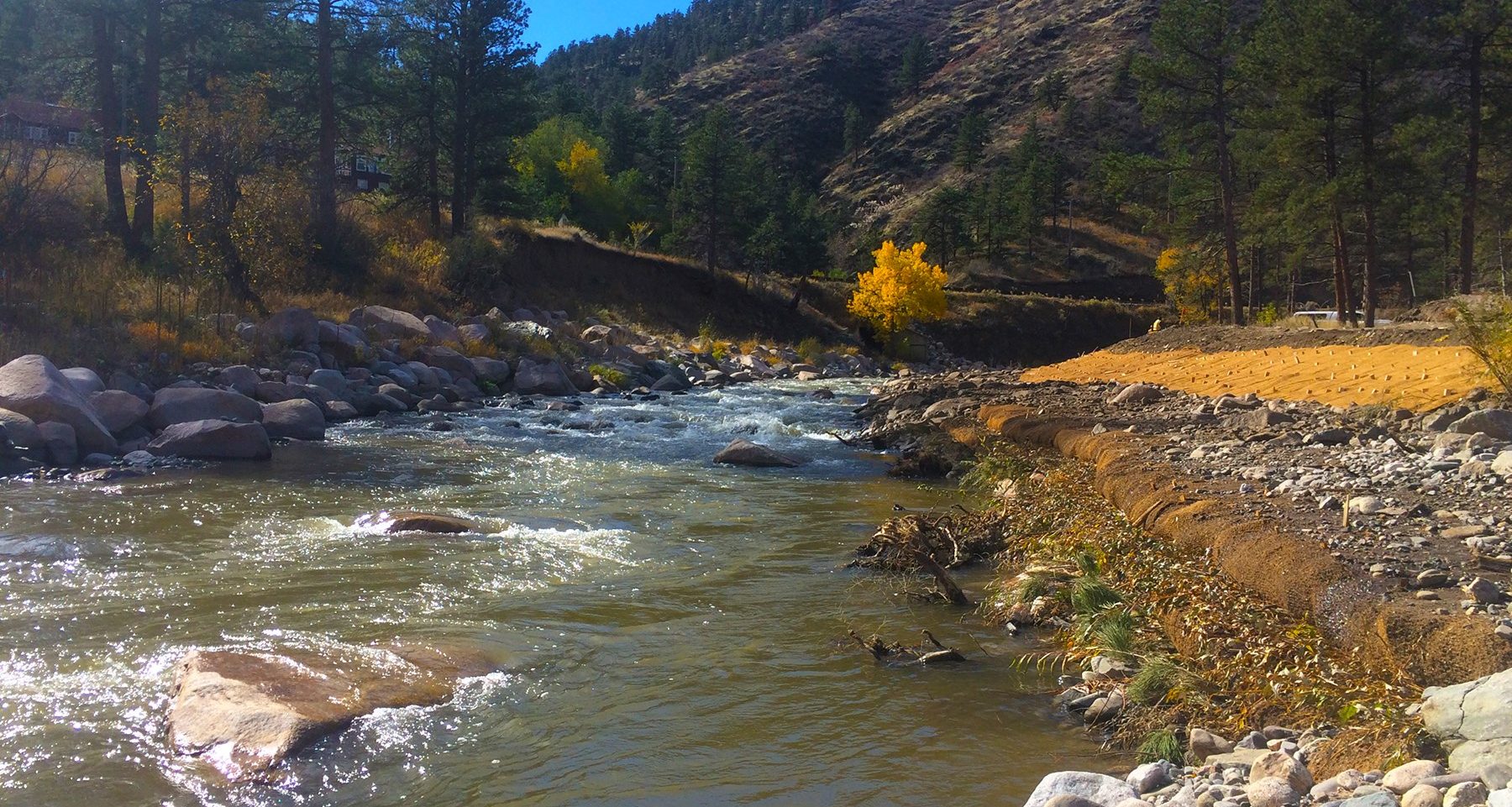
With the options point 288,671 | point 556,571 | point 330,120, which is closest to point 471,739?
point 288,671

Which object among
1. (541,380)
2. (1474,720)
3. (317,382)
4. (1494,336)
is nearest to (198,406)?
(317,382)

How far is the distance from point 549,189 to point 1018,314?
99.3 feet

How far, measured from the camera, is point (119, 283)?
2086cm

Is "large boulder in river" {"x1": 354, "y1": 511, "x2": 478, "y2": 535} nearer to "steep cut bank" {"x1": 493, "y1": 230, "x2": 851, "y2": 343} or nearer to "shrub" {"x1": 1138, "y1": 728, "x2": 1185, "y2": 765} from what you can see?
"shrub" {"x1": 1138, "y1": 728, "x2": 1185, "y2": 765}

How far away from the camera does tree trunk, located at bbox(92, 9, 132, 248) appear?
934 inches

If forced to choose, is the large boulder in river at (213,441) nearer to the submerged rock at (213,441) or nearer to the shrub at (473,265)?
the submerged rock at (213,441)

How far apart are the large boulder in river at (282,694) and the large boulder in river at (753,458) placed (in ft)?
30.6

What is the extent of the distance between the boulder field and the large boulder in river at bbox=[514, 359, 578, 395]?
0.10 feet

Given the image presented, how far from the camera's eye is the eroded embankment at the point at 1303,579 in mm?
4469

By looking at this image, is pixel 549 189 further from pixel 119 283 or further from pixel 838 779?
pixel 838 779

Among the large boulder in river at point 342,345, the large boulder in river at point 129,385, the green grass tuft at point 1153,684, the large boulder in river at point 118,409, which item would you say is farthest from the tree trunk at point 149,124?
the green grass tuft at point 1153,684

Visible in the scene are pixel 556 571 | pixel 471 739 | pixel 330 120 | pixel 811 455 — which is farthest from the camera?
pixel 330 120

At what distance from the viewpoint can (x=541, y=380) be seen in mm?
25438

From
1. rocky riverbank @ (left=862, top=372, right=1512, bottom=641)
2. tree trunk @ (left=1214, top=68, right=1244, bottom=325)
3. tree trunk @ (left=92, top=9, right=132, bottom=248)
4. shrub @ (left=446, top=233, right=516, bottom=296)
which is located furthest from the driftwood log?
shrub @ (left=446, top=233, right=516, bottom=296)
